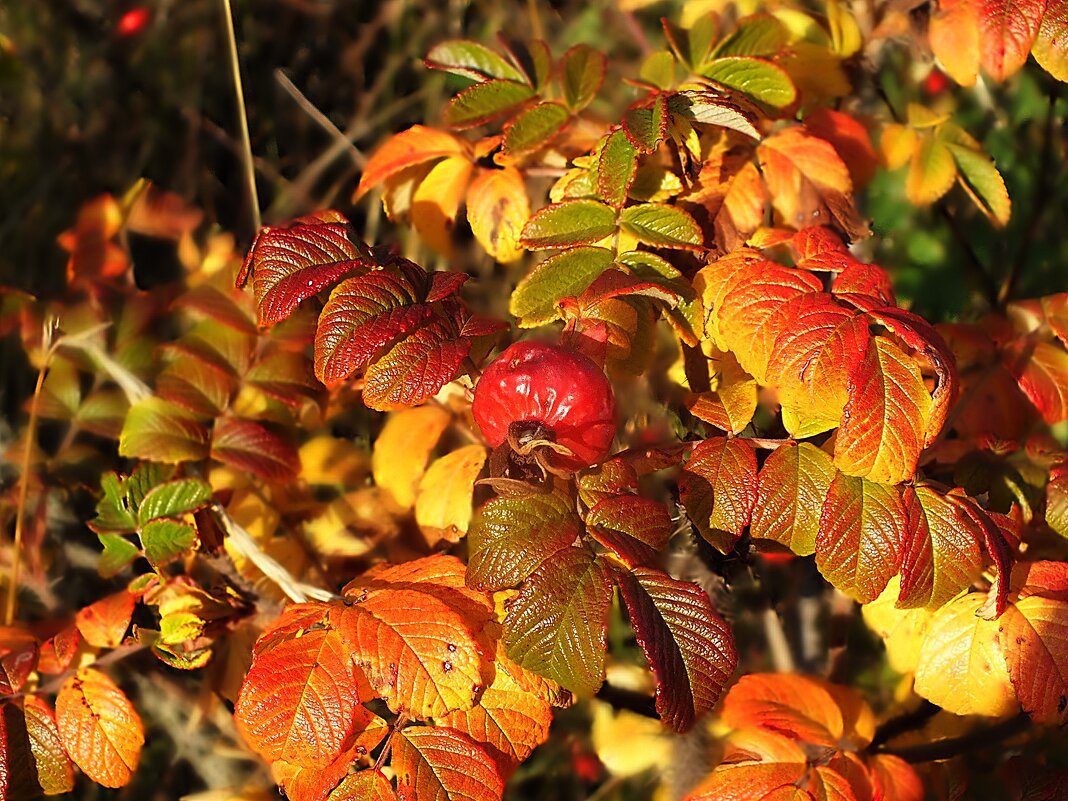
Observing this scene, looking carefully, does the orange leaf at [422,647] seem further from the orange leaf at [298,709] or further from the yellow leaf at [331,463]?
the yellow leaf at [331,463]

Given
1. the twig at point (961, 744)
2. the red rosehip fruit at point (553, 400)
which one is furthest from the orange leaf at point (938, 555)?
→ the twig at point (961, 744)

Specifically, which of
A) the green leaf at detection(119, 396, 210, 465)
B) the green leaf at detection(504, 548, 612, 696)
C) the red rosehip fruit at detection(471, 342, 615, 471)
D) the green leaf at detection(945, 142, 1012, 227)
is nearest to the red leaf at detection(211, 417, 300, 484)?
the green leaf at detection(119, 396, 210, 465)

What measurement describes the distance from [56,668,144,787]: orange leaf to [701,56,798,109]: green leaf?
0.75m

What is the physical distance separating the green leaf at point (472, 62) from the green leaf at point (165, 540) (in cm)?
51

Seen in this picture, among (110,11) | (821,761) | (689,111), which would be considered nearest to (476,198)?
(689,111)

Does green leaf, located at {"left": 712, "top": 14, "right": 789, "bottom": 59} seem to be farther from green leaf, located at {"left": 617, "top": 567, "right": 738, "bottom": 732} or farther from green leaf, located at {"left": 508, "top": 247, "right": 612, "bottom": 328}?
green leaf, located at {"left": 617, "top": 567, "right": 738, "bottom": 732}

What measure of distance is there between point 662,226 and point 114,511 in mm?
565

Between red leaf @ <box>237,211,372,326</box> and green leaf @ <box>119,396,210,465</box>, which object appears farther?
green leaf @ <box>119,396,210,465</box>

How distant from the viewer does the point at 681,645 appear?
651 millimetres

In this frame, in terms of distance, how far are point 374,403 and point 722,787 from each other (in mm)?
399

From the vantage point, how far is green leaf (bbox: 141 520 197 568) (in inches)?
34.7

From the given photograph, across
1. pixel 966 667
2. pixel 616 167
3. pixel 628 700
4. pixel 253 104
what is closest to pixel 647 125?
pixel 616 167

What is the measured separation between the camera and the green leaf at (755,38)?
0.98 meters

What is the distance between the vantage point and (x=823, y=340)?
0.69 metres
